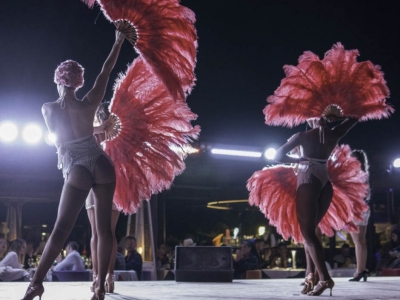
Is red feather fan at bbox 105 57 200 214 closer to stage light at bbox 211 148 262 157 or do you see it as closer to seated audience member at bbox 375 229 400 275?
seated audience member at bbox 375 229 400 275

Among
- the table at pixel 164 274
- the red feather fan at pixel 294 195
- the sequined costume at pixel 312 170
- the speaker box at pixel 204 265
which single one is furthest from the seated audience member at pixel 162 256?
the sequined costume at pixel 312 170

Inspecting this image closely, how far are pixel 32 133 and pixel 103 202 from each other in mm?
8165

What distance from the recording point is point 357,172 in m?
5.58

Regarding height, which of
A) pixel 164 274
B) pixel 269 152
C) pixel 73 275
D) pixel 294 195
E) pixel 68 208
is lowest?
pixel 164 274

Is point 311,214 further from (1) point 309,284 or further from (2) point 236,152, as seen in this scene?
(2) point 236,152

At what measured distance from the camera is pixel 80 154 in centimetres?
349

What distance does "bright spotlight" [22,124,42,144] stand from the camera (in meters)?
11.2

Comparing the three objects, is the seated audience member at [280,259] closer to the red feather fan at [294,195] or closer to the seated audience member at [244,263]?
the seated audience member at [244,263]

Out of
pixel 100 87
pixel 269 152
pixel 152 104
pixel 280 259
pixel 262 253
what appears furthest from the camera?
pixel 269 152

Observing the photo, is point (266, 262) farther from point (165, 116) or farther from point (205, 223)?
point (205, 223)

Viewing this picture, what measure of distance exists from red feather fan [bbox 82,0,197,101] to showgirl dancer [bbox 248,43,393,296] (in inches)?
44.5

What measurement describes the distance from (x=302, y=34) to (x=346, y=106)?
7949 millimetres

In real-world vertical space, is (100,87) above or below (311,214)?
above

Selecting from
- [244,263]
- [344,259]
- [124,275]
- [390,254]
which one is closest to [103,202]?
[124,275]
